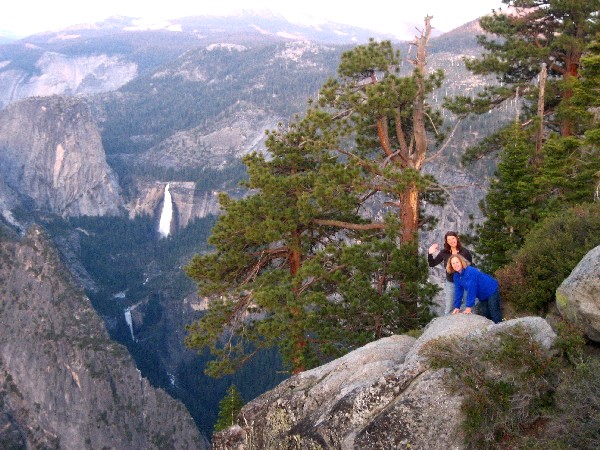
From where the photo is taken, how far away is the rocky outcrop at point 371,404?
26.4ft

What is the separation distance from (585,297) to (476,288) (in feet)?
7.30

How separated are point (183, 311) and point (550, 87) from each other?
115513 mm

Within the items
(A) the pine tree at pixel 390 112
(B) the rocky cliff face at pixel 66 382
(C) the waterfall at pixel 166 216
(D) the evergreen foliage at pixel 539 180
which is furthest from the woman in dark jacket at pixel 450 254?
(C) the waterfall at pixel 166 216

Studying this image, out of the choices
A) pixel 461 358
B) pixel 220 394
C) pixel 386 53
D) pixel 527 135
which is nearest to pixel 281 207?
pixel 386 53

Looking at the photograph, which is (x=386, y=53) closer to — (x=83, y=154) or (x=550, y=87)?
(x=550, y=87)

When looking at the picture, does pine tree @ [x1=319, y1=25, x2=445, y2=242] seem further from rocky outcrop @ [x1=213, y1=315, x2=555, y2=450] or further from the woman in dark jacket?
rocky outcrop @ [x1=213, y1=315, x2=555, y2=450]

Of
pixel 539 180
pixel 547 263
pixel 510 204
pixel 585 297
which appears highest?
pixel 585 297

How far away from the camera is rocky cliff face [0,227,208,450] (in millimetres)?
76812

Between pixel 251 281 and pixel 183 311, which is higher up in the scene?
pixel 251 281

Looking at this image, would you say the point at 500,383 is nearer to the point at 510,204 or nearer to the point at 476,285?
the point at 476,285

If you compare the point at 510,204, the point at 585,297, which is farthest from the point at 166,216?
the point at 585,297

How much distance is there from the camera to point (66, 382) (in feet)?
272

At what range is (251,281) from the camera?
741 inches

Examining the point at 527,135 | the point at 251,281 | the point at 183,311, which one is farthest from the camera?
the point at 183,311
